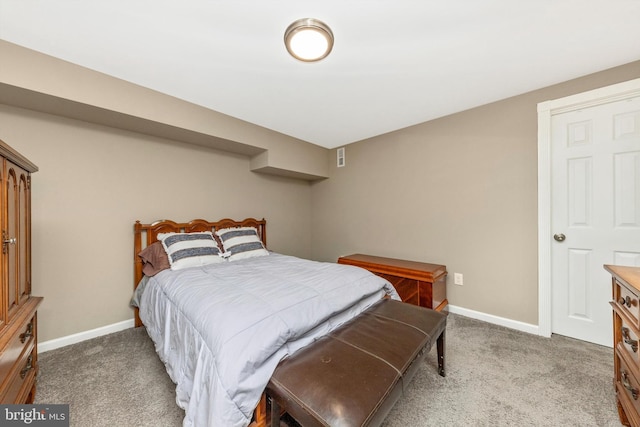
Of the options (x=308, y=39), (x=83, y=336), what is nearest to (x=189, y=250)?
(x=83, y=336)

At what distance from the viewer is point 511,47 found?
5.45 ft

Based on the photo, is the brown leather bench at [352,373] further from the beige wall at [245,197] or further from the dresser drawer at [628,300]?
the beige wall at [245,197]

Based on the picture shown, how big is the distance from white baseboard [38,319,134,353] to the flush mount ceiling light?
2883 millimetres

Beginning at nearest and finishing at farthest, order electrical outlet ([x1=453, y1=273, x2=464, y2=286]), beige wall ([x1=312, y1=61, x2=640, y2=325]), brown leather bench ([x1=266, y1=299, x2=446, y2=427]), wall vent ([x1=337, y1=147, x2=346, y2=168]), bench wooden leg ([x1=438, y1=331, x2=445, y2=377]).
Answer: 1. brown leather bench ([x1=266, y1=299, x2=446, y2=427])
2. bench wooden leg ([x1=438, y1=331, x2=445, y2=377])
3. beige wall ([x1=312, y1=61, x2=640, y2=325])
4. electrical outlet ([x1=453, y1=273, x2=464, y2=286])
5. wall vent ([x1=337, y1=147, x2=346, y2=168])

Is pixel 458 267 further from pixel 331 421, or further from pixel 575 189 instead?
pixel 331 421

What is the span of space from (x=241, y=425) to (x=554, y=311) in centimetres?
269

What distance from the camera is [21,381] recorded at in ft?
3.91

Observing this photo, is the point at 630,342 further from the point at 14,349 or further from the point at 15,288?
the point at 15,288

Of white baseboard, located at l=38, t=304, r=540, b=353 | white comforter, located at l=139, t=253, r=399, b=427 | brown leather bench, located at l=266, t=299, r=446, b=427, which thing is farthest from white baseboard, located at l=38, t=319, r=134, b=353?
brown leather bench, located at l=266, t=299, r=446, b=427

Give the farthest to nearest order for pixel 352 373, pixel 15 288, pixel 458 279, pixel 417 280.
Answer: pixel 458 279, pixel 417 280, pixel 15 288, pixel 352 373

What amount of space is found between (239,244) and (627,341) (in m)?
2.92

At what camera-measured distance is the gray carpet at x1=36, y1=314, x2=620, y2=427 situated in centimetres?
134

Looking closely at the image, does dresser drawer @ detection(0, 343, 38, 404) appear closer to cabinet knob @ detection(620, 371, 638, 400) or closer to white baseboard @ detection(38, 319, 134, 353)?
white baseboard @ detection(38, 319, 134, 353)

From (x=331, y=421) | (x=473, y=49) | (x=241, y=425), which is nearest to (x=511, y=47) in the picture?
(x=473, y=49)
